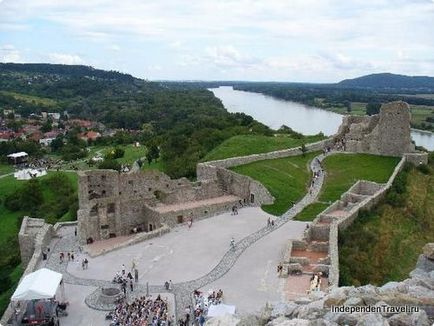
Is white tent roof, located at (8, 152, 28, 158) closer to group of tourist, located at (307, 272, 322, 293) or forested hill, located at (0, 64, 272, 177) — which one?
forested hill, located at (0, 64, 272, 177)

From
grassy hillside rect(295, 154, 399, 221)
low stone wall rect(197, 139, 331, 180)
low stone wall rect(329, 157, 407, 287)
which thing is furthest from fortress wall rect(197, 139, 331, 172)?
low stone wall rect(329, 157, 407, 287)

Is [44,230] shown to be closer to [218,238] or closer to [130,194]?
[130,194]

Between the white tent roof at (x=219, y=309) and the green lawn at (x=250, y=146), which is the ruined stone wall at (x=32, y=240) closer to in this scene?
the white tent roof at (x=219, y=309)

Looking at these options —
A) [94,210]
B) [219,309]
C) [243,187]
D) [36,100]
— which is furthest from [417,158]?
[36,100]

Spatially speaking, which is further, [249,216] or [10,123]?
[10,123]

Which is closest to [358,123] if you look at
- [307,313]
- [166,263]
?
[166,263]

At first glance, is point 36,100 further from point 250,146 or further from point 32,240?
point 32,240
